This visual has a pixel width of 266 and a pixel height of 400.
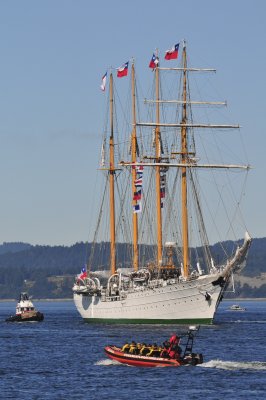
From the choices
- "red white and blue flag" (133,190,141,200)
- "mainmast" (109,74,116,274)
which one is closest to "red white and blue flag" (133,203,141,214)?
"red white and blue flag" (133,190,141,200)

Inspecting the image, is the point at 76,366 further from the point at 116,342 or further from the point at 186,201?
the point at 186,201

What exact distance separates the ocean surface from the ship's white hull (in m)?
6.66

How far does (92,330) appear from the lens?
165 meters

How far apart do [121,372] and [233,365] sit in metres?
9.48

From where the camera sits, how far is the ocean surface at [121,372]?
8888 centimetres

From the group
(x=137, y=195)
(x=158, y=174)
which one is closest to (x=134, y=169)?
(x=158, y=174)

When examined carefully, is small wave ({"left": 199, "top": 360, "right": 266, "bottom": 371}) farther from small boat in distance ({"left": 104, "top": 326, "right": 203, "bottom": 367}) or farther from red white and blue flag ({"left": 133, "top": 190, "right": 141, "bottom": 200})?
red white and blue flag ({"left": 133, "top": 190, "right": 141, "bottom": 200})

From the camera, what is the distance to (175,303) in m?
157

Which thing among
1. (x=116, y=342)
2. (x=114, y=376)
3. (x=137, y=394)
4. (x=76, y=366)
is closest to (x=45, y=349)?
(x=116, y=342)

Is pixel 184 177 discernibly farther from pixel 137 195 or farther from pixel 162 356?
pixel 162 356

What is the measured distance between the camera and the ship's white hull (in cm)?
15500

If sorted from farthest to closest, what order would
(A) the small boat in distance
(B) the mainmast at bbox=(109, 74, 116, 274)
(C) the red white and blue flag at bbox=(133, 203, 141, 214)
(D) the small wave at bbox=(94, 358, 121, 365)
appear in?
(B) the mainmast at bbox=(109, 74, 116, 274) < (C) the red white and blue flag at bbox=(133, 203, 141, 214) < (D) the small wave at bbox=(94, 358, 121, 365) < (A) the small boat in distance

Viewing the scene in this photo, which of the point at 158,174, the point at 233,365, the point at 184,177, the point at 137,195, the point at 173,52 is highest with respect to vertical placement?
the point at 173,52

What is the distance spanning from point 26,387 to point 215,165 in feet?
265
